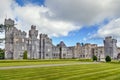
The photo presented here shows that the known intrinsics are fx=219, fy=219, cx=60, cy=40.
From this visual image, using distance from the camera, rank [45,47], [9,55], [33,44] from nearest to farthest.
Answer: [9,55] → [33,44] → [45,47]

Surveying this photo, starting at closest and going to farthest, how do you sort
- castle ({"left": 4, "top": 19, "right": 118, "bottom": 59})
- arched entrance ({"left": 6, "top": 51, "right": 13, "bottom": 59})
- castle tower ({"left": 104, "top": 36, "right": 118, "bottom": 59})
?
1. arched entrance ({"left": 6, "top": 51, "right": 13, "bottom": 59})
2. castle ({"left": 4, "top": 19, "right": 118, "bottom": 59})
3. castle tower ({"left": 104, "top": 36, "right": 118, "bottom": 59})

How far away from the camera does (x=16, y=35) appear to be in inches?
4503

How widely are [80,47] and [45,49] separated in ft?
157

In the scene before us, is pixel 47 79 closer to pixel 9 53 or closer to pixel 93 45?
pixel 9 53

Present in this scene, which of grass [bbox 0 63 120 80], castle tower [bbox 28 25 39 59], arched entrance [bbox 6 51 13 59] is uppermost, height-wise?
castle tower [bbox 28 25 39 59]

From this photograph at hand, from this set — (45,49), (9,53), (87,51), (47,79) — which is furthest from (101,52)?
(47,79)

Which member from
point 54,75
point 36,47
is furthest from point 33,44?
point 54,75

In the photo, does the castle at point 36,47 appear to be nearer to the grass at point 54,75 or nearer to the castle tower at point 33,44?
the castle tower at point 33,44

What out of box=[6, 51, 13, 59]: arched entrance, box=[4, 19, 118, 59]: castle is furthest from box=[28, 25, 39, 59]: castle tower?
box=[6, 51, 13, 59]: arched entrance

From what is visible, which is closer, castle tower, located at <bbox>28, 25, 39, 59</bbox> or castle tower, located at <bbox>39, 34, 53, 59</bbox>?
castle tower, located at <bbox>28, 25, 39, 59</bbox>

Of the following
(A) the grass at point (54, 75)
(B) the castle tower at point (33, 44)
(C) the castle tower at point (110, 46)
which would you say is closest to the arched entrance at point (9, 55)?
(B) the castle tower at point (33, 44)

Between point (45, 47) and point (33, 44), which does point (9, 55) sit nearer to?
point (33, 44)

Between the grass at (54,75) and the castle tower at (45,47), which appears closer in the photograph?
the grass at (54,75)

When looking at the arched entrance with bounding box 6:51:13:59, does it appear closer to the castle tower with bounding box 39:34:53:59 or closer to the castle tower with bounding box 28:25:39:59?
the castle tower with bounding box 28:25:39:59
